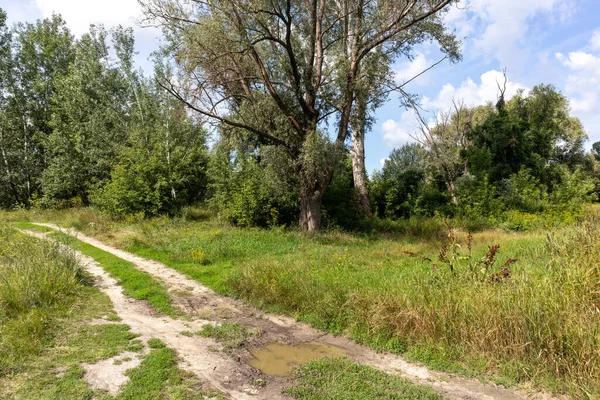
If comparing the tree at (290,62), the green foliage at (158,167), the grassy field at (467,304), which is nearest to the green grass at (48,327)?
the grassy field at (467,304)

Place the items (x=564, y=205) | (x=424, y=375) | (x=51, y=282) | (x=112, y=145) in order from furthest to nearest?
(x=112, y=145) → (x=564, y=205) → (x=51, y=282) → (x=424, y=375)

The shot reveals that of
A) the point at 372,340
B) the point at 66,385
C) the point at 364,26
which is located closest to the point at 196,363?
the point at 66,385

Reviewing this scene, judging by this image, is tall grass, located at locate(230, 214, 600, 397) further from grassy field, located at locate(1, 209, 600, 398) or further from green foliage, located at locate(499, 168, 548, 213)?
green foliage, located at locate(499, 168, 548, 213)

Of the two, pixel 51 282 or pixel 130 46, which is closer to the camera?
pixel 51 282

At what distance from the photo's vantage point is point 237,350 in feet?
18.7

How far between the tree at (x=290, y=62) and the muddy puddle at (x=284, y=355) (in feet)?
29.7

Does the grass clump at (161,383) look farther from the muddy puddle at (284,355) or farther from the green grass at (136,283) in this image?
the green grass at (136,283)

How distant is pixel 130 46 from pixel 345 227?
20600 millimetres

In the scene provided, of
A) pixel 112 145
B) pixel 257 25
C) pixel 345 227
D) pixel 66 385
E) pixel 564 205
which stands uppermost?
pixel 257 25

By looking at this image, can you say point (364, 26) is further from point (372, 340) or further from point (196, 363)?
point (196, 363)

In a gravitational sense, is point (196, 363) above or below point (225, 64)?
below

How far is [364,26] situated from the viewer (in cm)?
1589

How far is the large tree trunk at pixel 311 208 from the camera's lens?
53.2 feet

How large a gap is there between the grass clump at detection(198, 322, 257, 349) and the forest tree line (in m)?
8.60
